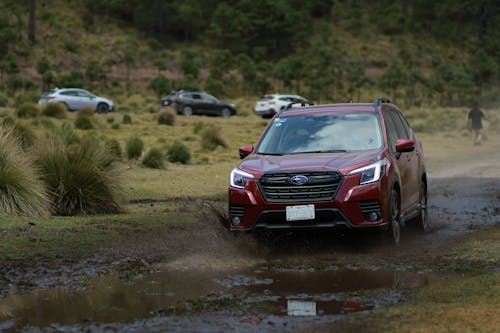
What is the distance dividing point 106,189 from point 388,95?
61.7m

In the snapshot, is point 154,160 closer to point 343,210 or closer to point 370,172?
point 370,172

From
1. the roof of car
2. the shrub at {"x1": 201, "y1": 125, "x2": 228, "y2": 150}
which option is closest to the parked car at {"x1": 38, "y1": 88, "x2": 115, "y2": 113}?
the shrub at {"x1": 201, "y1": 125, "x2": 228, "y2": 150}

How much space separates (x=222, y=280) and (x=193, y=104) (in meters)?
42.1

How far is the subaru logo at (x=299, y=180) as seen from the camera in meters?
10.5

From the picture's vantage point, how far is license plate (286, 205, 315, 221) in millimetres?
10461

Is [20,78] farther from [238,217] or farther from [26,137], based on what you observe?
[238,217]

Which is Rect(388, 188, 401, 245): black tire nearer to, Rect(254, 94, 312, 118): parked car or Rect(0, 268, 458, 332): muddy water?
Rect(0, 268, 458, 332): muddy water

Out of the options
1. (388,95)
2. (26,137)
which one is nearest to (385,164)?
(26,137)

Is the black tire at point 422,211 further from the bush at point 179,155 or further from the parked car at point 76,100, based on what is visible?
the parked car at point 76,100

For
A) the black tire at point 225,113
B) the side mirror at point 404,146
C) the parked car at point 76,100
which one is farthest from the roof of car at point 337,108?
the black tire at point 225,113

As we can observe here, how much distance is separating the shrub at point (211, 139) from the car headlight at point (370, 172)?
61.6 ft

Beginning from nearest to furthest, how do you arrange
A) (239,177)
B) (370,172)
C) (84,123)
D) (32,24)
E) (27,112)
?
(370,172), (239,177), (84,123), (27,112), (32,24)

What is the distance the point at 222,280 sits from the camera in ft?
30.3

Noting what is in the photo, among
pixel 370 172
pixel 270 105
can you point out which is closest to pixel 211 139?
pixel 370 172
